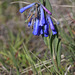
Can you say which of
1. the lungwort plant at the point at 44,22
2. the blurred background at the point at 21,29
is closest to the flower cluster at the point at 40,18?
the lungwort plant at the point at 44,22

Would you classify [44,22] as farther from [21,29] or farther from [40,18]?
[21,29]

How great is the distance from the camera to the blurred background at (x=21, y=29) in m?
2.27

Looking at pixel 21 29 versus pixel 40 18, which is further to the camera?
pixel 21 29

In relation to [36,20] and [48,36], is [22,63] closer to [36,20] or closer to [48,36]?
[48,36]

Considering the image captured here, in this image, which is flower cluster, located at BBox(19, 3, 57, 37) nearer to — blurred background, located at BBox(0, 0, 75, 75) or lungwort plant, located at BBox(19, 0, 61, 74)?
lungwort plant, located at BBox(19, 0, 61, 74)

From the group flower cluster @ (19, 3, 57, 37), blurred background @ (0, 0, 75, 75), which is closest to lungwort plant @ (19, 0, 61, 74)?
flower cluster @ (19, 3, 57, 37)

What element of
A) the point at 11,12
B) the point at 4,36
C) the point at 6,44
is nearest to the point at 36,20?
the point at 6,44

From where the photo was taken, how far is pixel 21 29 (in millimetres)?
3396

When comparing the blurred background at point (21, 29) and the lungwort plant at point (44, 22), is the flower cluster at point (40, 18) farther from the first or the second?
the blurred background at point (21, 29)

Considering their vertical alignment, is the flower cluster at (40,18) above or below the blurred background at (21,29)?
above

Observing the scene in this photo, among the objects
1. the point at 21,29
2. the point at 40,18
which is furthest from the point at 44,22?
the point at 21,29

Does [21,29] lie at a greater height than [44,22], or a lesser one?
lesser

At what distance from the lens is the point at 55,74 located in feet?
5.41

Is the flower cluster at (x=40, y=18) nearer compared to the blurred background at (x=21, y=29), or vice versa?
the flower cluster at (x=40, y=18)
